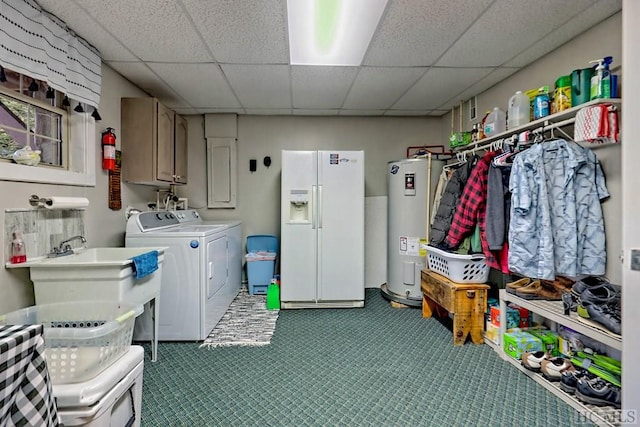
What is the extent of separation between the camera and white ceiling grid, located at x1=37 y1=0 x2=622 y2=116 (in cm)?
184

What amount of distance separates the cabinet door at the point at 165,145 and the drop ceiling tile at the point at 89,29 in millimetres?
594

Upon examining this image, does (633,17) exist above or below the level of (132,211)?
above

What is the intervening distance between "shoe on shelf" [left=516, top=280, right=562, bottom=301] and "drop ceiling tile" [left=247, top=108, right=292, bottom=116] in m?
3.02

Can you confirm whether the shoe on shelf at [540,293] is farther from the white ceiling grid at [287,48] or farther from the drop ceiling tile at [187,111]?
the drop ceiling tile at [187,111]

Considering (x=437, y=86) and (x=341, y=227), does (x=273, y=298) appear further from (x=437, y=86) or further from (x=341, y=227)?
(x=437, y=86)

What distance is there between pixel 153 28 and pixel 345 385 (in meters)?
2.62

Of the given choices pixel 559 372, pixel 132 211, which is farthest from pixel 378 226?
A: pixel 132 211

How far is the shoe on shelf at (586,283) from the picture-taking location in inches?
71.3

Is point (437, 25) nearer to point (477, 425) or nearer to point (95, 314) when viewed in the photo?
point (477, 425)

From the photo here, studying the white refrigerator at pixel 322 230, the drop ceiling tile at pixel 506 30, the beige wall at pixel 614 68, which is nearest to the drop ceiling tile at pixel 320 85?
the white refrigerator at pixel 322 230

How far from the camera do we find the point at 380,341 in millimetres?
2602

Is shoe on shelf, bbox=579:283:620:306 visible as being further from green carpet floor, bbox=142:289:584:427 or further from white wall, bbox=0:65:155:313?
white wall, bbox=0:65:155:313

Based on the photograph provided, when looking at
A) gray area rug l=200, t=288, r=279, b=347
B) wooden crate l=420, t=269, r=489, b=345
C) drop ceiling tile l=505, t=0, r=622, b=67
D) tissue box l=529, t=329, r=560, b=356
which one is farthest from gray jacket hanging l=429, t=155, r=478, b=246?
gray area rug l=200, t=288, r=279, b=347

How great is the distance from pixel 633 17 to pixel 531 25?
0.76 metres
